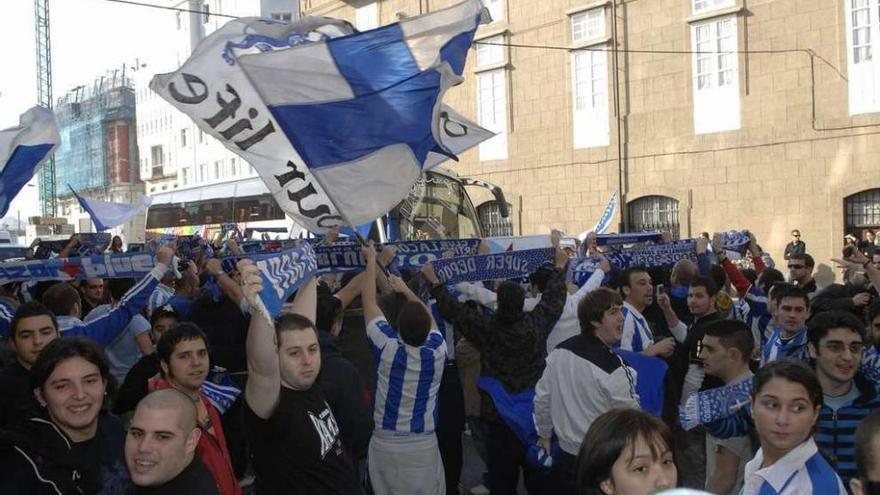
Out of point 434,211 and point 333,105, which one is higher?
point 333,105

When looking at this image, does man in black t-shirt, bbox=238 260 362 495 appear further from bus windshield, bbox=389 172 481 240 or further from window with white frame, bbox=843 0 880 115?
window with white frame, bbox=843 0 880 115

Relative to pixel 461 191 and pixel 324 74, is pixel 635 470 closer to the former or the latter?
pixel 324 74

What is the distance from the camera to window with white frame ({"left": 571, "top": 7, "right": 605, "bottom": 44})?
76.1ft

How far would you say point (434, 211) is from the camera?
54.3 feet

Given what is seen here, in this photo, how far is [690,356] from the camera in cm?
549

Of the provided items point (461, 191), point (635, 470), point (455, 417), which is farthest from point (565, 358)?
point (461, 191)

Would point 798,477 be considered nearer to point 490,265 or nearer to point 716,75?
point 490,265

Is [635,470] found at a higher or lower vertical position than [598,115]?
lower

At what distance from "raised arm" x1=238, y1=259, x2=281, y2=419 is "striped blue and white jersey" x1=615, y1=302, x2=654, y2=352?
316 cm

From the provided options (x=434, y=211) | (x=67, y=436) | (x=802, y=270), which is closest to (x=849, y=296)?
(x=802, y=270)

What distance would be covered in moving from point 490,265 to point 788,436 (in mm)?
3738

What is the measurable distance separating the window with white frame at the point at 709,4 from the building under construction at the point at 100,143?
67.8 meters

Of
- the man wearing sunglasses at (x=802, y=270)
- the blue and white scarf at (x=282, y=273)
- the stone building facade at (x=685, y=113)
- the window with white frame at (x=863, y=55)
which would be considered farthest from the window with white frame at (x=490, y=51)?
the blue and white scarf at (x=282, y=273)

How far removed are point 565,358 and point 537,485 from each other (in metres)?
1.20
